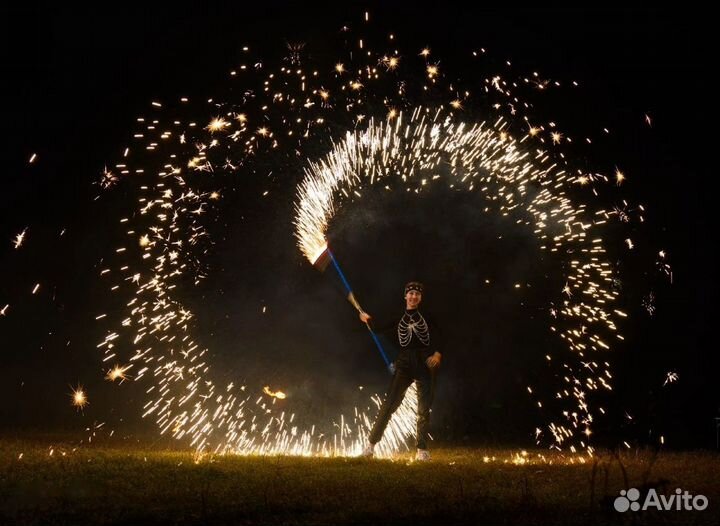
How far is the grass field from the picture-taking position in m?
5.46

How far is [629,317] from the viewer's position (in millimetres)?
11836

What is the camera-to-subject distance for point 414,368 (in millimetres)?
9195

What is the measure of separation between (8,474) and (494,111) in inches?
329

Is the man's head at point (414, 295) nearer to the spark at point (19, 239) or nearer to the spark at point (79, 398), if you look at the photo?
the spark at point (79, 398)

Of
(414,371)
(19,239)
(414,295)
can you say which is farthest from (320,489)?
(19,239)

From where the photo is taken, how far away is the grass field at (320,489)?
5.46 metres

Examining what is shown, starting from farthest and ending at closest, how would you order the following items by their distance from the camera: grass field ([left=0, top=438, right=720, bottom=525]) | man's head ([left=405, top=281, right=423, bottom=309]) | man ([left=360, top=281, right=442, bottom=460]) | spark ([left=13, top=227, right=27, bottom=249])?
1. spark ([left=13, top=227, right=27, bottom=249])
2. man's head ([left=405, top=281, right=423, bottom=309])
3. man ([left=360, top=281, right=442, bottom=460])
4. grass field ([left=0, top=438, right=720, bottom=525])

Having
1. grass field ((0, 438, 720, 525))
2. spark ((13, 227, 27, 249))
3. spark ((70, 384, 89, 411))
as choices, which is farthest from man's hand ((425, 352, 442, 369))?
spark ((13, 227, 27, 249))

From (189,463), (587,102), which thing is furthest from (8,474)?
(587,102)

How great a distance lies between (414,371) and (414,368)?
39 mm

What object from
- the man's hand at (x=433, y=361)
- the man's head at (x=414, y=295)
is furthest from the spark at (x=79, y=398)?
the man's hand at (x=433, y=361)

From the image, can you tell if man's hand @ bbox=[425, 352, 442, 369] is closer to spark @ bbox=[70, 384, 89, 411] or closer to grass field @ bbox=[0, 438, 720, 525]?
grass field @ bbox=[0, 438, 720, 525]

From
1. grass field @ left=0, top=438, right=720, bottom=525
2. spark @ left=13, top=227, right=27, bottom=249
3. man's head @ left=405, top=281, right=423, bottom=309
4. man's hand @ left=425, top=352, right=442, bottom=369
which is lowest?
grass field @ left=0, top=438, right=720, bottom=525

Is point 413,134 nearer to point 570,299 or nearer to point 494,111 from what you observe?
point 494,111
